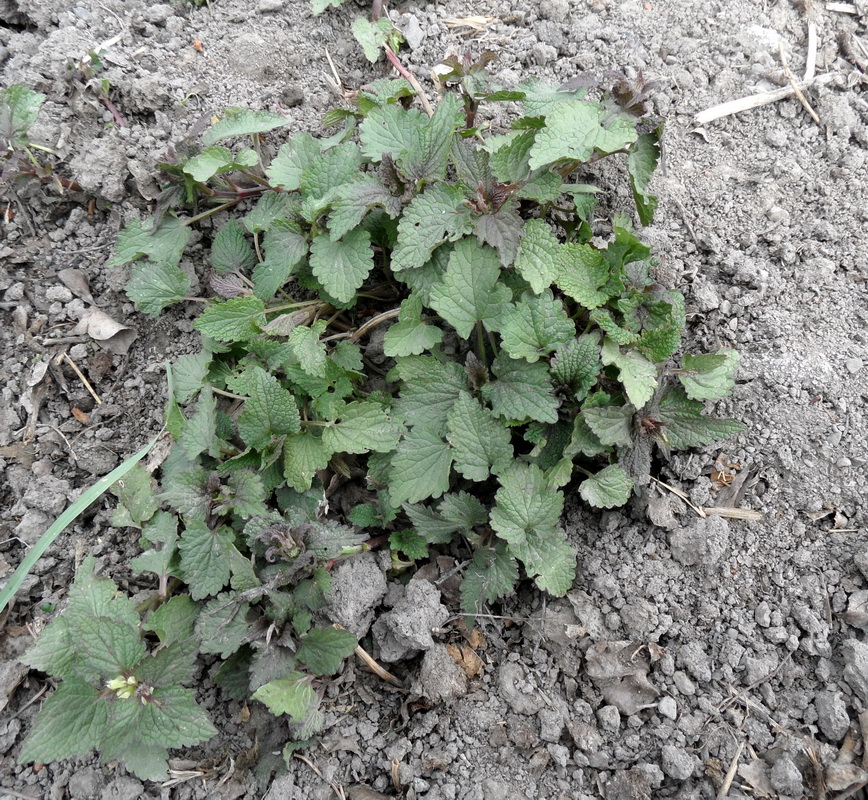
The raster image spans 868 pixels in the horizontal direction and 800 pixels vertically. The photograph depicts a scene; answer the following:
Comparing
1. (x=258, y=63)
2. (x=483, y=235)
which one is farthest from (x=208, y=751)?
(x=258, y=63)

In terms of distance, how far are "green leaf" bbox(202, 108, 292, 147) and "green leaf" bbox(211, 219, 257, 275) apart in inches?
13.1

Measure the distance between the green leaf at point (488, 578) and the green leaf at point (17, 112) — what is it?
2.47m

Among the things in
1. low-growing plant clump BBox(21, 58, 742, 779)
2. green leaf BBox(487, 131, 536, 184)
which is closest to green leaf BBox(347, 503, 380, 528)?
low-growing plant clump BBox(21, 58, 742, 779)

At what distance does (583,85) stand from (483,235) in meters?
0.72

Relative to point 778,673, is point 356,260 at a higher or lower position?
higher

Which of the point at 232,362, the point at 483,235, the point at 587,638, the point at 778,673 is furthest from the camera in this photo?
the point at 232,362

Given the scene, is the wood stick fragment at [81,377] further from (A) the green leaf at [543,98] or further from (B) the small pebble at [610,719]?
(B) the small pebble at [610,719]

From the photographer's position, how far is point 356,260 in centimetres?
247

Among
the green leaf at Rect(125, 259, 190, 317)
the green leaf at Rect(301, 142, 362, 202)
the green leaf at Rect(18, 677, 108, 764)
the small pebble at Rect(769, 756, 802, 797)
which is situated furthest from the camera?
the green leaf at Rect(125, 259, 190, 317)

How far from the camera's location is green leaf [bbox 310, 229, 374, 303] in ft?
7.98

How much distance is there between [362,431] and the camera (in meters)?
2.36

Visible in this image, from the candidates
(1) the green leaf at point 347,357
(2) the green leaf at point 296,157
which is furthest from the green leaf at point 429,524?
(2) the green leaf at point 296,157

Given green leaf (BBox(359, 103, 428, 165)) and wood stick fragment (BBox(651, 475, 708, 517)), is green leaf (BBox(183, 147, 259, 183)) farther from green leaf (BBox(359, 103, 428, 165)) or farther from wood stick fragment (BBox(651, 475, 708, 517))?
wood stick fragment (BBox(651, 475, 708, 517))

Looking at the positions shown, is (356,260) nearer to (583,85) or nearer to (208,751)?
(583,85)
